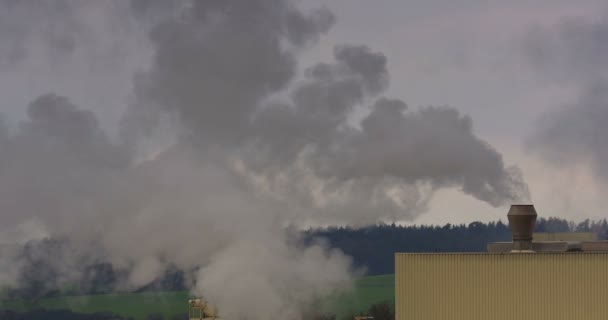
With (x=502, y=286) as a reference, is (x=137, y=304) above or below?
below

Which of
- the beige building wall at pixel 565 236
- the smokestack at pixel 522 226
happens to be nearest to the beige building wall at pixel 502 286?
the smokestack at pixel 522 226

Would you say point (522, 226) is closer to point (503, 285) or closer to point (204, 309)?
point (503, 285)

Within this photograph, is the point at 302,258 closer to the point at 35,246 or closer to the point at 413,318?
the point at 35,246

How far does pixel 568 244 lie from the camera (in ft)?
169

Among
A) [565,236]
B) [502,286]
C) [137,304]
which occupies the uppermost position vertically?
[565,236]

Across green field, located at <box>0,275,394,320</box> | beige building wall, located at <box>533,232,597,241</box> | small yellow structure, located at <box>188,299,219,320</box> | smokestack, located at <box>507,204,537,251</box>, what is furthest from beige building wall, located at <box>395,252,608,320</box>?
green field, located at <box>0,275,394,320</box>

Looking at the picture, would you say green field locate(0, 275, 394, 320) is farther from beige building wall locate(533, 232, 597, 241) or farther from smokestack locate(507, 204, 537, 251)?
smokestack locate(507, 204, 537, 251)

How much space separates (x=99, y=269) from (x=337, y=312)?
27.8m

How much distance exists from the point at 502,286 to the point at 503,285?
0.06m

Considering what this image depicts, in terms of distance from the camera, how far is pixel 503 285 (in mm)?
47000

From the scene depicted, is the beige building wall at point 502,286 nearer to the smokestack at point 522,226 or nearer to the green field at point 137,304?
the smokestack at point 522,226

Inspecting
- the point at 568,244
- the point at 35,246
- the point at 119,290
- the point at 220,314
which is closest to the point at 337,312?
the point at 119,290

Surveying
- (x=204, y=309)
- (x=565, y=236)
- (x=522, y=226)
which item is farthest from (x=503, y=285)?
(x=204, y=309)

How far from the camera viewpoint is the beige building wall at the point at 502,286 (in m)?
46.2
